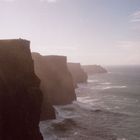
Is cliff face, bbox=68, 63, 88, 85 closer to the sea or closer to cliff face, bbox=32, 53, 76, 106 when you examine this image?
cliff face, bbox=32, 53, 76, 106

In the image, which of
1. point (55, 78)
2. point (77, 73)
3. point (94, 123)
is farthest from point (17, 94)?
point (77, 73)

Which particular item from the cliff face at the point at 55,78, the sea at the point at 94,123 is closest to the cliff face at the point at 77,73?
the cliff face at the point at 55,78

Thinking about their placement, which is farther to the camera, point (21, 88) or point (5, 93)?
point (21, 88)

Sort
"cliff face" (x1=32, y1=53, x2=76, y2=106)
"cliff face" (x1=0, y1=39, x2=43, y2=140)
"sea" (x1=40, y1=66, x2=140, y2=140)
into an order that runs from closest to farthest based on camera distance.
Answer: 1. "cliff face" (x1=0, y1=39, x2=43, y2=140)
2. "sea" (x1=40, y1=66, x2=140, y2=140)
3. "cliff face" (x1=32, y1=53, x2=76, y2=106)

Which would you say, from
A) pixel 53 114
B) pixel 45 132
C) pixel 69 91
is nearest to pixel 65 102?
pixel 69 91

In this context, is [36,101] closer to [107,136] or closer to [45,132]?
[45,132]

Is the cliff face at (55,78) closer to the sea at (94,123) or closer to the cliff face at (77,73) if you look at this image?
the sea at (94,123)

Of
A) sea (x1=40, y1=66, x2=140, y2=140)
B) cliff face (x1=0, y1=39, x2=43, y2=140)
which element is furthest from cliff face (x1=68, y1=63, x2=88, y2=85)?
cliff face (x1=0, y1=39, x2=43, y2=140)
